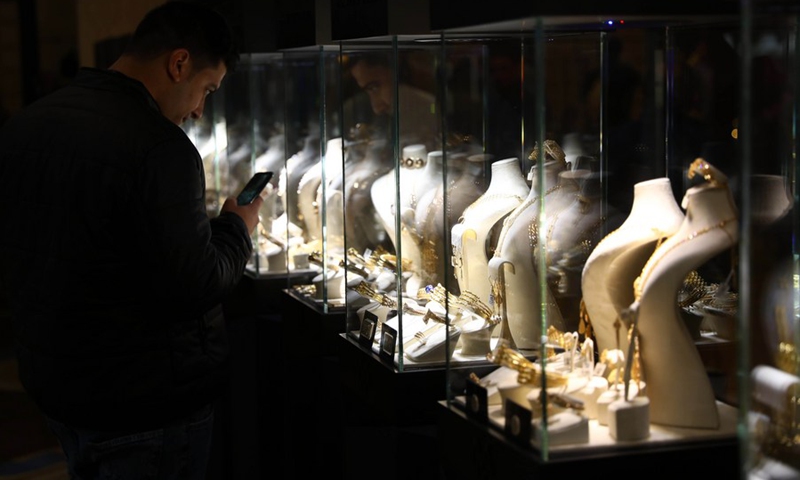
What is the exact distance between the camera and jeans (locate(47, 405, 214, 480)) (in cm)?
249

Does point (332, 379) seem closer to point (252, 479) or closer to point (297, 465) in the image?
point (297, 465)

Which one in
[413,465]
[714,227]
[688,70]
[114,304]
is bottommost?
[413,465]

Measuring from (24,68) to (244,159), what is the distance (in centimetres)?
589

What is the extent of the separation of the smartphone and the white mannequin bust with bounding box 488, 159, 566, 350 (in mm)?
684

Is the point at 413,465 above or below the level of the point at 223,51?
below

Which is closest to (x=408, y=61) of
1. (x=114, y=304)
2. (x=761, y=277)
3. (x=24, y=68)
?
(x=114, y=304)

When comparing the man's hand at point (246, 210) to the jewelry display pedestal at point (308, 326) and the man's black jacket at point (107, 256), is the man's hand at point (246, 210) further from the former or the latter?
the jewelry display pedestal at point (308, 326)

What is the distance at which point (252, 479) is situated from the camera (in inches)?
157

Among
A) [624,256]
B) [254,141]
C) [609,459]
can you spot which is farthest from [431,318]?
[254,141]

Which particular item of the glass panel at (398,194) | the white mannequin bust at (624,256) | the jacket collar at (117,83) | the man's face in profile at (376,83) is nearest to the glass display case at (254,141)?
the glass panel at (398,194)

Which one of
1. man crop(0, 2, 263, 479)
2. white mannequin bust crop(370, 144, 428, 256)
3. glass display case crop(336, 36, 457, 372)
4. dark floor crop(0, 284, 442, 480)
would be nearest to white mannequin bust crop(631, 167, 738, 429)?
glass display case crop(336, 36, 457, 372)

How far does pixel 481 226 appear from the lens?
2.51 metres

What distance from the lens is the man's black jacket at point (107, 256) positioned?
2.37 metres

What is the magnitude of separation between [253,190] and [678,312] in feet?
4.09
